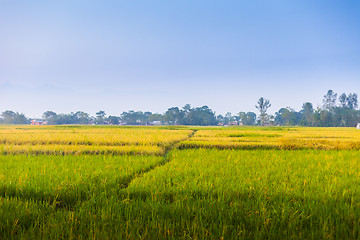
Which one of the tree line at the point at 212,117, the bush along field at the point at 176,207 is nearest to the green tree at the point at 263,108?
the tree line at the point at 212,117

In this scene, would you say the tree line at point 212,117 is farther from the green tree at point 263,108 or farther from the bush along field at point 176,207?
the bush along field at point 176,207

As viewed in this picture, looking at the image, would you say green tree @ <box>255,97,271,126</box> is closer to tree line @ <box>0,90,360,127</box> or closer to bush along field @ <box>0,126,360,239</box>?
tree line @ <box>0,90,360,127</box>

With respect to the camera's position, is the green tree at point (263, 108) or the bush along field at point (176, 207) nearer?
the bush along field at point (176, 207)

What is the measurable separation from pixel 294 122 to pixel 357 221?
3751 inches

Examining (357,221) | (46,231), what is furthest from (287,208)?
(46,231)

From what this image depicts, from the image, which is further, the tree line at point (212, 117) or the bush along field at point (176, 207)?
the tree line at point (212, 117)

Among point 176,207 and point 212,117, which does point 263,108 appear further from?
point 176,207

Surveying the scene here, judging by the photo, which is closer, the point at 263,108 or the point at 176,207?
the point at 176,207

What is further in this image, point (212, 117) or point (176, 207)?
point (212, 117)

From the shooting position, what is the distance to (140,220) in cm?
214

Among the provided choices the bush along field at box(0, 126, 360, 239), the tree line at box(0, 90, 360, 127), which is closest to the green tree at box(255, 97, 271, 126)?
the tree line at box(0, 90, 360, 127)

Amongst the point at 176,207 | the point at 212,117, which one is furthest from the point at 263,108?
the point at 176,207

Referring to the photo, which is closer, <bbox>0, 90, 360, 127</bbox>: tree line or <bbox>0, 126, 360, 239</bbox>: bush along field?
<bbox>0, 126, 360, 239</bbox>: bush along field

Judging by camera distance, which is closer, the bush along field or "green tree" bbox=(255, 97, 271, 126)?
the bush along field
